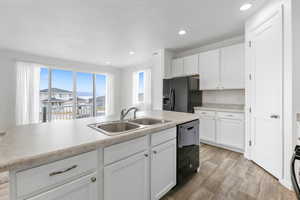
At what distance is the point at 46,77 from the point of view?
472 centimetres

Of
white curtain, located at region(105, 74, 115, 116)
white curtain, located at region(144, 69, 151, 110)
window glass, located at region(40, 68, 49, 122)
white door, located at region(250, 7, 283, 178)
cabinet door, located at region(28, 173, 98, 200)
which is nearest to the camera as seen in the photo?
cabinet door, located at region(28, 173, 98, 200)

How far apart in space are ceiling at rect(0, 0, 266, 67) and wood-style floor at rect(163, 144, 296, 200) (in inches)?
103

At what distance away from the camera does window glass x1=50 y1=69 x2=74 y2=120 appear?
16.1 feet

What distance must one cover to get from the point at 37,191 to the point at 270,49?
9.84 feet

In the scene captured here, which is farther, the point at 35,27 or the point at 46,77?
the point at 46,77

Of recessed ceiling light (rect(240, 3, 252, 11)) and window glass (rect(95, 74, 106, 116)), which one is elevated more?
recessed ceiling light (rect(240, 3, 252, 11))

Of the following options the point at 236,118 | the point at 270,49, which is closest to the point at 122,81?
the point at 236,118

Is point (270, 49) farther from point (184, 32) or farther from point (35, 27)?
point (35, 27)

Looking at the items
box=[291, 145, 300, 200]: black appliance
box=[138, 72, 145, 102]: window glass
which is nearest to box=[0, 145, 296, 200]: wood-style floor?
box=[291, 145, 300, 200]: black appliance

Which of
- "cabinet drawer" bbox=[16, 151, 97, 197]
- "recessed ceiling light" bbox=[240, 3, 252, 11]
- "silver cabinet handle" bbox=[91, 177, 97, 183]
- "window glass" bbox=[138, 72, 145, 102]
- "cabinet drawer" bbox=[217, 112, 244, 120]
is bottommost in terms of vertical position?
"silver cabinet handle" bbox=[91, 177, 97, 183]

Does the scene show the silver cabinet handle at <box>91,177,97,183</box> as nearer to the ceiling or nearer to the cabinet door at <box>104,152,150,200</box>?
the cabinet door at <box>104,152,150,200</box>

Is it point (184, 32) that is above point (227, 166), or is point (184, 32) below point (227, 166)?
above

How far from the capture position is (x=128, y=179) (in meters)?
1.14

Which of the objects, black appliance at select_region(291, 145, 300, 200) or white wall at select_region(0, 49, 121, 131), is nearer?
black appliance at select_region(291, 145, 300, 200)
